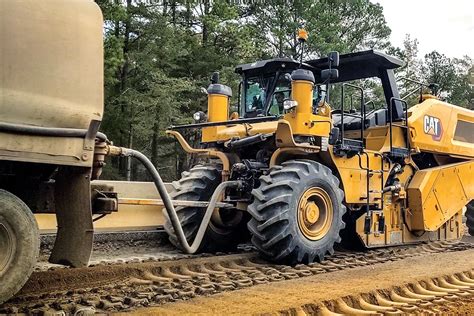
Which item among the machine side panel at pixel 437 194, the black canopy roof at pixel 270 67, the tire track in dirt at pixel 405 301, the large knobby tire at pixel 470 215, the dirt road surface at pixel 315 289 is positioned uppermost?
the black canopy roof at pixel 270 67

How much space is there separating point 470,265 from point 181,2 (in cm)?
2123

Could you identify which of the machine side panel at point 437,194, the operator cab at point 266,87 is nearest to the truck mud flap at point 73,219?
the operator cab at point 266,87

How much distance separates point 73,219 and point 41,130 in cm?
86

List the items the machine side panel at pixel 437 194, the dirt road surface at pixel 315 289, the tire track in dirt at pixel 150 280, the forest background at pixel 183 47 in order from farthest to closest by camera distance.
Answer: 1. the forest background at pixel 183 47
2. the machine side panel at pixel 437 194
3. the tire track in dirt at pixel 150 280
4. the dirt road surface at pixel 315 289

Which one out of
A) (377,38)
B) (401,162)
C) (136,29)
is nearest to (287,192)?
(401,162)

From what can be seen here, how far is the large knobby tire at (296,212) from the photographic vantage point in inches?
270

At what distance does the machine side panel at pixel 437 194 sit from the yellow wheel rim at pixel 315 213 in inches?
98.4

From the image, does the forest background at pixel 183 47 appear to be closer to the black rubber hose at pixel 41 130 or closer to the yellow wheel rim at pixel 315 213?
the yellow wheel rim at pixel 315 213

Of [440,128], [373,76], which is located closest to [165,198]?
[373,76]

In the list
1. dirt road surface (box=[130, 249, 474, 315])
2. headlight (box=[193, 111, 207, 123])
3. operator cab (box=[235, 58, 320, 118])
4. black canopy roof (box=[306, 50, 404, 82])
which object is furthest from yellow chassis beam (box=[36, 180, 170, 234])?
black canopy roof (box=[306, 50, 404, 82])

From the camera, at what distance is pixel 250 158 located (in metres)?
8.55

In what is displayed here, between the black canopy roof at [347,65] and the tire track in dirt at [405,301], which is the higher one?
the black canopy roof at [347,65]

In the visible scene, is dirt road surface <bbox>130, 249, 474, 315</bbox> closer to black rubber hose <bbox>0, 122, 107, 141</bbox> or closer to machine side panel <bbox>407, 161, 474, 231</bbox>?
black rubber hose <bbox>0, 122, 107, 141</bbox>

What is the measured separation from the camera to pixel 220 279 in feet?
19.7
